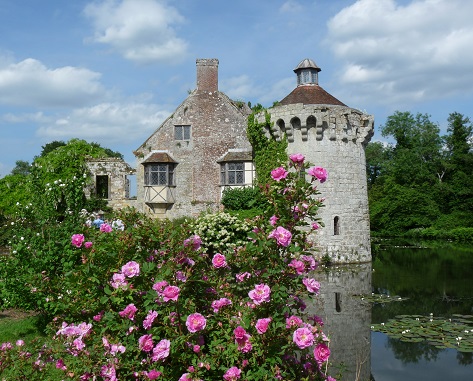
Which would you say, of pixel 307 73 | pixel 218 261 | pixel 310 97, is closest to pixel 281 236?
pixel 218 261

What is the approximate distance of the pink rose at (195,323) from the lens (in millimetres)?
3691

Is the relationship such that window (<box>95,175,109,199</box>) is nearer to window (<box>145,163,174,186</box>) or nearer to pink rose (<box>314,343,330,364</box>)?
window (<box>145,163,174,186</box>)

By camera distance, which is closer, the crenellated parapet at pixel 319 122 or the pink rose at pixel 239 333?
the pink rose at pixel 239 333

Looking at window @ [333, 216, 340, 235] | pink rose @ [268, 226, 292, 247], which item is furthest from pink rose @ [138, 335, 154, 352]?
window @ [333, 216, 340, 235]

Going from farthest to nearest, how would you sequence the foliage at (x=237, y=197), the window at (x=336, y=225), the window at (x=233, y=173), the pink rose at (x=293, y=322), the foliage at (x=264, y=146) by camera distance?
the window at (x=233, y=173) → the foliage at (x=237, y=197) → the foliage at (x=264, y=146) → the window at (x=336, y=225) → the pink rose at (x=293, y=322)

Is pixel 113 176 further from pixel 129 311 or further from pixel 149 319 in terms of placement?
pixel 149 319

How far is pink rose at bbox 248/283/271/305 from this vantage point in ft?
12.6

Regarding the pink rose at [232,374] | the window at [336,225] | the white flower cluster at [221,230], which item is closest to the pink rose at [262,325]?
the pink rose at [232,374]

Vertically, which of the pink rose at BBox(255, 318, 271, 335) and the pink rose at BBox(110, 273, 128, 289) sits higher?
the pink rose at BBox(110, 273, 128, 289)

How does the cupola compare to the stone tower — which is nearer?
the stone tower

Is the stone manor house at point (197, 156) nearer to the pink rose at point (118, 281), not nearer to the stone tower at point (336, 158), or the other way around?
the stone tower at point (336, 158)

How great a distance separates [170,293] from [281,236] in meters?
1.00

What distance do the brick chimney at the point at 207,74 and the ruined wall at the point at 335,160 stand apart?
9.01 meters

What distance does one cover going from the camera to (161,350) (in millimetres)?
3742
